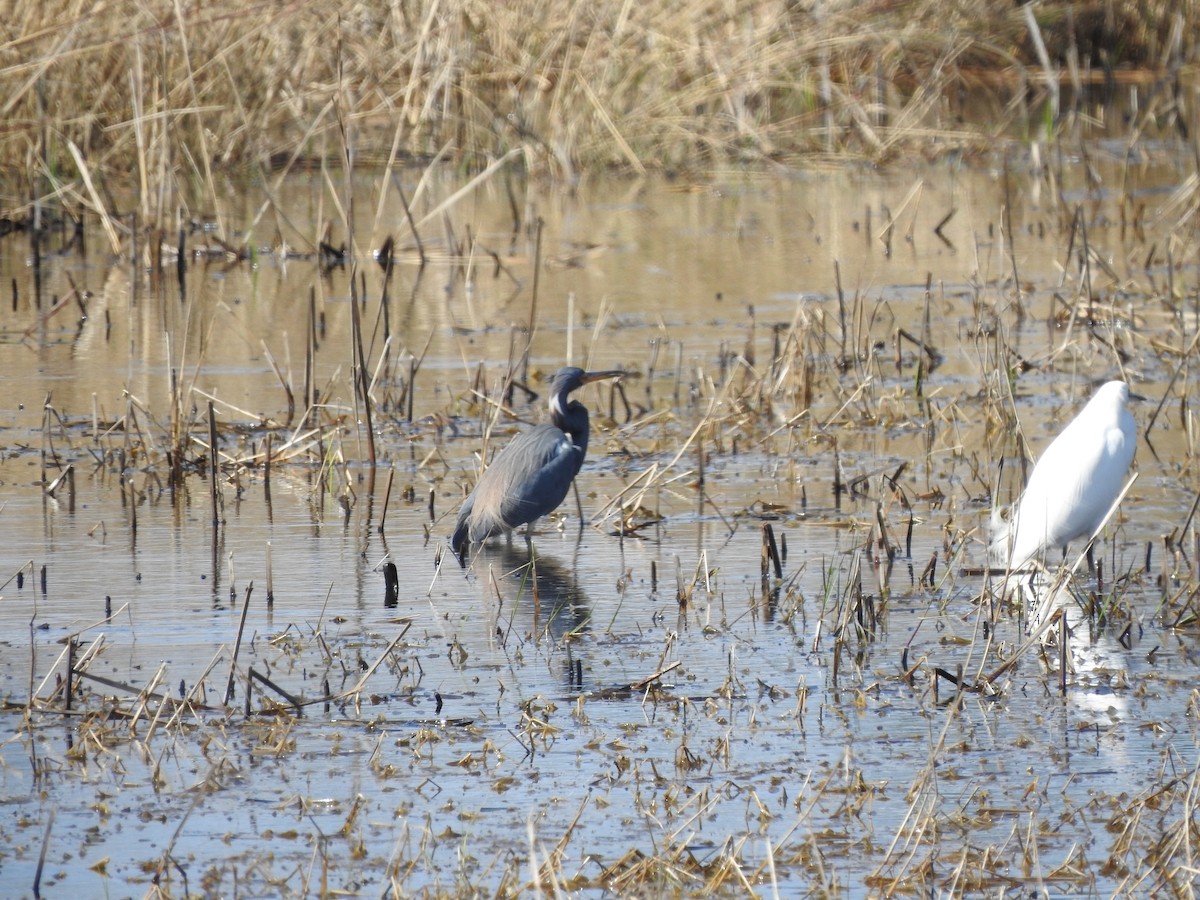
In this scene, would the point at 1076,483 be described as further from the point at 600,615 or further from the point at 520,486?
the point at 520,486

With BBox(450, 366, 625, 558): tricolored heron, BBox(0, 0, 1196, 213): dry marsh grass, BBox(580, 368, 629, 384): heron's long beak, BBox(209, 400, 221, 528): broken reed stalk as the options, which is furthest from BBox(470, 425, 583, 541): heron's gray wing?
BBox(0, 0, 1196, 213): dry marsh grass

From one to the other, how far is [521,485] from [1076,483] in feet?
5.83

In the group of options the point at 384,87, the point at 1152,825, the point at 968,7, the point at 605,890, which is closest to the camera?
the point at 605,890

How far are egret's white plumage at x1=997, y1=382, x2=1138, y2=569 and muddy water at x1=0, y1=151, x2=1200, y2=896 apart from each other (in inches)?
6.2

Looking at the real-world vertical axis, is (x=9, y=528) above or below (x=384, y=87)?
below

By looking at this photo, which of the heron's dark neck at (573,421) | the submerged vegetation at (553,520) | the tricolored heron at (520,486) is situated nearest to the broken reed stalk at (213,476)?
the submerged vegetation at (553,520)

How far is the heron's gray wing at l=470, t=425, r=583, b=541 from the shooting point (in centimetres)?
627

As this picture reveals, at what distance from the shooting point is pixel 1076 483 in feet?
19.7

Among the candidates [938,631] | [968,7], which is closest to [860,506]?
[938,631]

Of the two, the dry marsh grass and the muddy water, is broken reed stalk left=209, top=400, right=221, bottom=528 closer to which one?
the muddy water

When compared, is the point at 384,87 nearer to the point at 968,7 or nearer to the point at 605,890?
the point at 968,7

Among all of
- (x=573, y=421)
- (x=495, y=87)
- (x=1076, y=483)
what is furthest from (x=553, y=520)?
(x=495, y=87)

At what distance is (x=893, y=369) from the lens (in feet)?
30.1

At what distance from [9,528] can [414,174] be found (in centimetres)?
998
